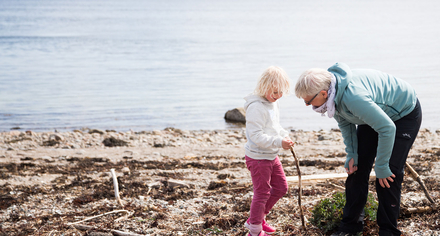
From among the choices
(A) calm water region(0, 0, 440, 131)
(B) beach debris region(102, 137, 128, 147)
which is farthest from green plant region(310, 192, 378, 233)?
(A) calm water region(0, 0, 440, 131)

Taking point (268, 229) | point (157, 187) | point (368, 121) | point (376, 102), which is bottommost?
point (157, 187)

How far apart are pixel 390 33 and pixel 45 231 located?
176ft

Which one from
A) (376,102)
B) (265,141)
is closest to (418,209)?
(376,102)

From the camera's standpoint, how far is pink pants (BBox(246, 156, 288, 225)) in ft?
13.0

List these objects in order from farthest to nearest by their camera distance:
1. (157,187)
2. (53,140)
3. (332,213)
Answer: (53,140)
(157,187)
(332,213)

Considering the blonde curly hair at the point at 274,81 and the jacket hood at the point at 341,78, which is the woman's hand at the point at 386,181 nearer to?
the jacket hood at the point at 341,78

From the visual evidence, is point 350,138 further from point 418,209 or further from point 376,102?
point 418,209

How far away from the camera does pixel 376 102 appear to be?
3410 millimetres

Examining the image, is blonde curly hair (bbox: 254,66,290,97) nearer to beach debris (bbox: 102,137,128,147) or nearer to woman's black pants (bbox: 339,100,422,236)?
woman's black pants (bbox: 339,100,422,236)

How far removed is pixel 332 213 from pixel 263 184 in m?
0.87

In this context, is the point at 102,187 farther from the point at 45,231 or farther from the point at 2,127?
the point at 2,127

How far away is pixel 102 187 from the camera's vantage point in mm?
6586

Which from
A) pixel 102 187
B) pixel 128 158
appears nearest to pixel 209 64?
pixel 128 158

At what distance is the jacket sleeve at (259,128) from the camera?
3.73 meters
